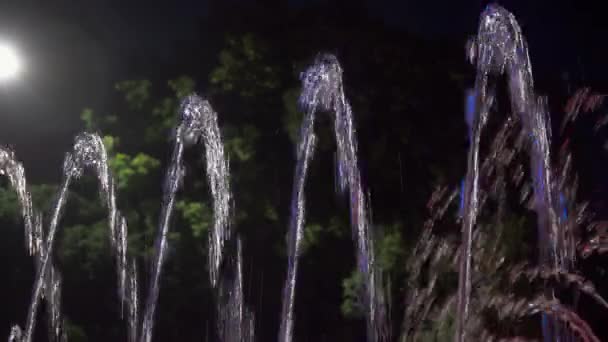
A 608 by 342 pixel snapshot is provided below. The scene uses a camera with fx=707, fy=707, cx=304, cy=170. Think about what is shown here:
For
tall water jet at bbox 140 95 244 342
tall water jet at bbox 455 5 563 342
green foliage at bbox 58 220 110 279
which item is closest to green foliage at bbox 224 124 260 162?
tall water jet at bbox 140 95 244 342

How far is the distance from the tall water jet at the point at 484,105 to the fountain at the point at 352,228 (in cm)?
139

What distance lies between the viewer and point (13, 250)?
14242mm

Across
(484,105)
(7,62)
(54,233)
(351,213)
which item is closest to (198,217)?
(54,233)

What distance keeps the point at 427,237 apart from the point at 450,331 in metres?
3.36

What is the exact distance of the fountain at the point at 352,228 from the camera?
1111 centimetres

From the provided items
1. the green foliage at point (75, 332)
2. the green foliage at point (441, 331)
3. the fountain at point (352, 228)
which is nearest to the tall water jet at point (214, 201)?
the fountain at point (352, 228)

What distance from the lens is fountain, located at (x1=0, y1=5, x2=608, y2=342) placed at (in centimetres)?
1111

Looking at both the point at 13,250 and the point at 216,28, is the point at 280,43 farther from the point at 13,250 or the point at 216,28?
the point at 13,250

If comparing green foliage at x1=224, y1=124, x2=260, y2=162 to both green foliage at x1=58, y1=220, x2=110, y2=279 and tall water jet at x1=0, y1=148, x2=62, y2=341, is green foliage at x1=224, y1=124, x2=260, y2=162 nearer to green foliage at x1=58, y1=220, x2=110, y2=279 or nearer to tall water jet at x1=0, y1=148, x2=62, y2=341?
green foliage at x1=58, y1=220, x2=110, y2=279

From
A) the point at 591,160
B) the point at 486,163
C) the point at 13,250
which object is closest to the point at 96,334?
the point at 13,250

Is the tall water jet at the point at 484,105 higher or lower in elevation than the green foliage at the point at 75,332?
higher

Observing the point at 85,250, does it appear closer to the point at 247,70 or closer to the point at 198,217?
the point at 198,217

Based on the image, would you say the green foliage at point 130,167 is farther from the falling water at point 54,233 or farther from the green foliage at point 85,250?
the green foliage at point 85,250

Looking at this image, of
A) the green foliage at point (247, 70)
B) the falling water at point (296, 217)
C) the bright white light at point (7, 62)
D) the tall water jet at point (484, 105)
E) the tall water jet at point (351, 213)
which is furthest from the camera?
the green foliage at point (247, 70)
